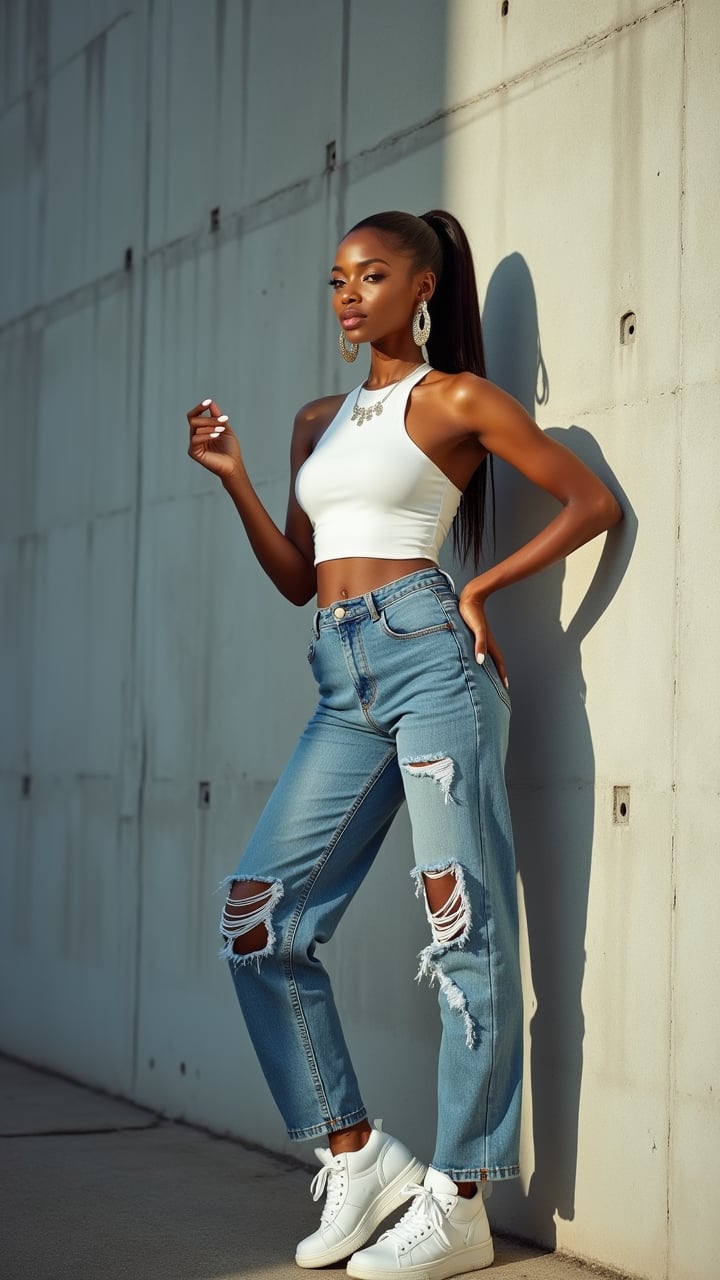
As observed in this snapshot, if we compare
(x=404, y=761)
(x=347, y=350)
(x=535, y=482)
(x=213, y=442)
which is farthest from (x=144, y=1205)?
(x=347, y=350)

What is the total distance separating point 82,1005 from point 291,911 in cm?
201

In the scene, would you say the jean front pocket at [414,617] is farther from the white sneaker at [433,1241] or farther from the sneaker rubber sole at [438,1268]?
the sneaker rubber sole at [438,1268]

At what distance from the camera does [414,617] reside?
2967 millimetres

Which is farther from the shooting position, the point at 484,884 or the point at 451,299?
the point at 451,299

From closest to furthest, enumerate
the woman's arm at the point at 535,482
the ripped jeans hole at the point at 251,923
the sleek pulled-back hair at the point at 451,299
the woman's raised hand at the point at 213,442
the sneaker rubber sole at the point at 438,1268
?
1. the sneaker rubber sole at the point at 438,1268
2. the woman's arm at the point at 535,482
3. the ripped jeans hole at the point at 251,923
4. the sleek pulled-back hair at the point at 451,299
5. the woman's raised hand at the point at 213,442

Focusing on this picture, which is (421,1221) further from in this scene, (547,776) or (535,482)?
(535,482)

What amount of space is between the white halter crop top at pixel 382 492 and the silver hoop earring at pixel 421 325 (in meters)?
0.07

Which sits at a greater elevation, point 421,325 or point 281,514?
point 421,325

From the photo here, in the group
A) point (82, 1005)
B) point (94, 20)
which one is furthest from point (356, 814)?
point (94, 20)

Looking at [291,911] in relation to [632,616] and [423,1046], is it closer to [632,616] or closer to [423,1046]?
[423,1046]

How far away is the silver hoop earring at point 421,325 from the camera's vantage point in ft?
10.1

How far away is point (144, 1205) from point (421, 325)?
6.02 feet

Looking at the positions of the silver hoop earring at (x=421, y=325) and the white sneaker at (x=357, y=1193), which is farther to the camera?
the silver hoop earring at (x=421, y=325)

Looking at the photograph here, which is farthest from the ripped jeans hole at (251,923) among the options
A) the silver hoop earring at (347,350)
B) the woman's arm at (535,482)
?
the silver hoop earring at (347,350)
